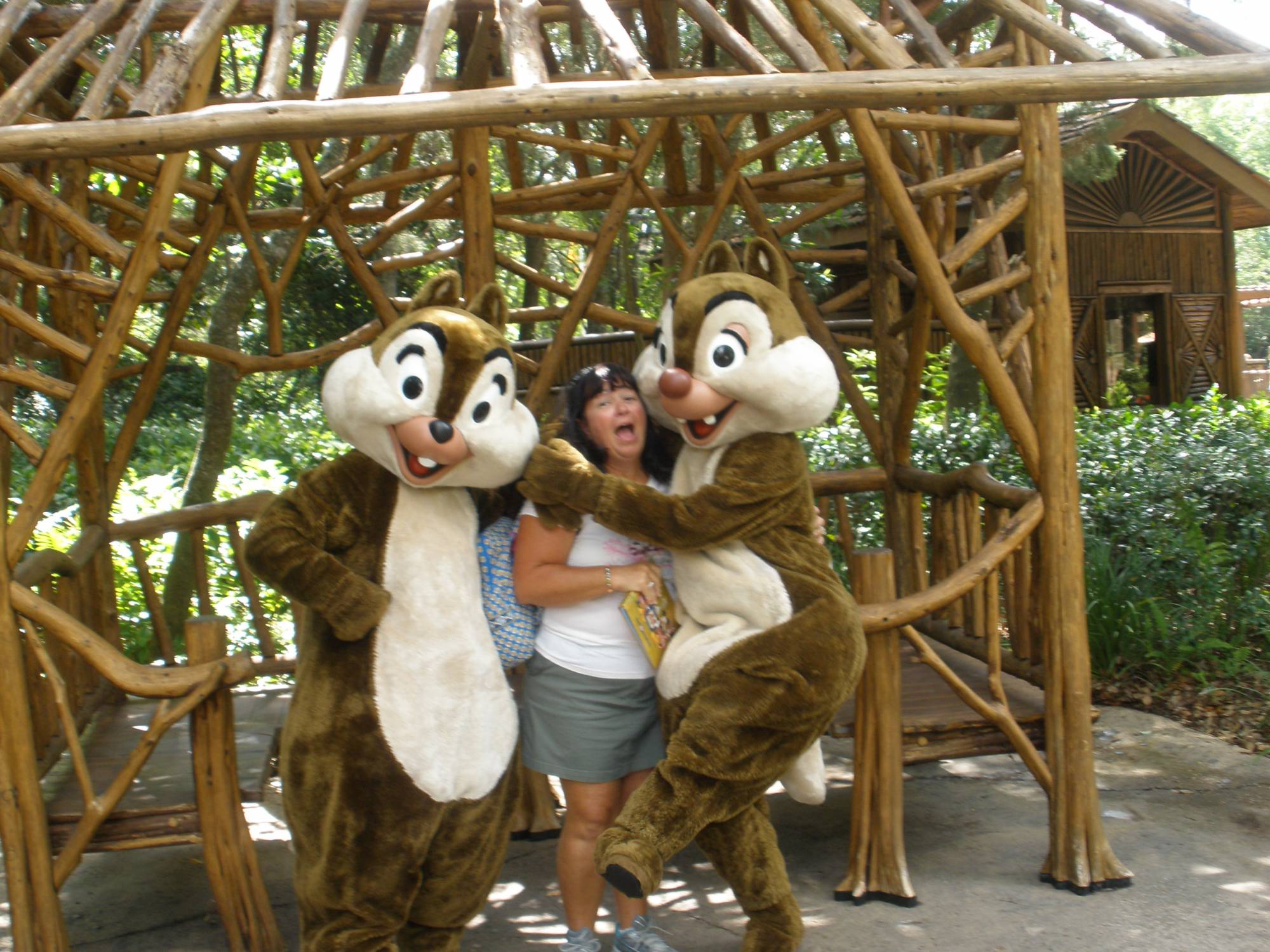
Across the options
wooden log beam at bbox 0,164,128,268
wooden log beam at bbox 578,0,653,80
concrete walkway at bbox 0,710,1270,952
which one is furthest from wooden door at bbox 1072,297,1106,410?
wooden log beam at bbox 0,164,128,268

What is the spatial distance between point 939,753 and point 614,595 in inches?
52.2

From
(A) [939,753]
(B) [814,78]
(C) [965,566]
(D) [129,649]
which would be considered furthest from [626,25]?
(D) [129,649]

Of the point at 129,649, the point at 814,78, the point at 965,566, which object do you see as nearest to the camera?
the point at 814,78

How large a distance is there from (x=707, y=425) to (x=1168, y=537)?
3933mm

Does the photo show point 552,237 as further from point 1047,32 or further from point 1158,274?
point 1158,274

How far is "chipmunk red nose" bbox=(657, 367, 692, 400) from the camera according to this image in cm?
270

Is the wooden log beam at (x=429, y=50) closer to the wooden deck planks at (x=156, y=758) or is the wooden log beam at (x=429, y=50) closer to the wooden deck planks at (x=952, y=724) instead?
the wooden deck planks at (x=156, y=758)

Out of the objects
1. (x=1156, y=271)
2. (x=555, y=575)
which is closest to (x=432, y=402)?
(x=555, y=575)

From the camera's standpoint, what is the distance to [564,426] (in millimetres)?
3033

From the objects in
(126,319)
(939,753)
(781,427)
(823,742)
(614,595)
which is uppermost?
(126,319)

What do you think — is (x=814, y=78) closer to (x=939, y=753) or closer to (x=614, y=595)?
(x=614, y=595)

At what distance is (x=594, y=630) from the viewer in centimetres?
289

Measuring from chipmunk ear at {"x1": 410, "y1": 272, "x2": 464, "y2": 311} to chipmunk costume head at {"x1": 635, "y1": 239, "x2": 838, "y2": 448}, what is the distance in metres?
0.56

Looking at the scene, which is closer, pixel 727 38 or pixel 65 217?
pixel 727 38
